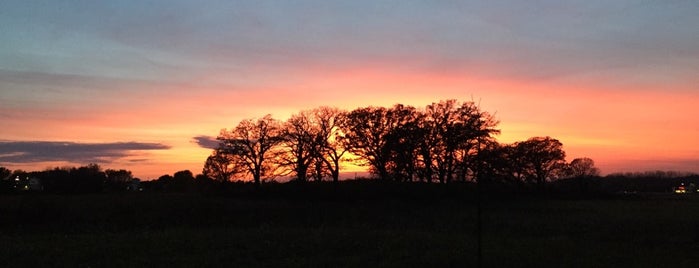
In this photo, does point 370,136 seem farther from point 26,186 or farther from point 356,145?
point 26,186

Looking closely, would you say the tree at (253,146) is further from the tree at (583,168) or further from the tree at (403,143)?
the tree at (583,168)

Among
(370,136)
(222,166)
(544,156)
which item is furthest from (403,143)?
(544,156)

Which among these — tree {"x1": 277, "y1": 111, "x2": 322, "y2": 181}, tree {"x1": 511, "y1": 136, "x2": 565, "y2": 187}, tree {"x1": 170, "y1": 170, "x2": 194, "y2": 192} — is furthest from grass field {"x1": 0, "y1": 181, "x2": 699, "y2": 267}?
tree {"x1": 170, "y1": 170, "x2": 194, "y2": 192}

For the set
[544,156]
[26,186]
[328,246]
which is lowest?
[328,246]

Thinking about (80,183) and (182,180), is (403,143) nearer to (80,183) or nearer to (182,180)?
(80,183)

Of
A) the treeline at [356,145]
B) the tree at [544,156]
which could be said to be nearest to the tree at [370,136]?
the treeline at [356,145]

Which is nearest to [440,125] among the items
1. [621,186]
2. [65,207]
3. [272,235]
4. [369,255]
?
[65,207]

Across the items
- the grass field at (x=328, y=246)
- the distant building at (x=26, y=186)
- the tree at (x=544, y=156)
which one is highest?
the tree at (x=544, y=156)

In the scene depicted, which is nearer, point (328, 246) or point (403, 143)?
point (328, 246)

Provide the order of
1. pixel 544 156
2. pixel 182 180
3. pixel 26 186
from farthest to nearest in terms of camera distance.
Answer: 1. pixel 182 180
2. pixel 26 186
3. pixel 544 156

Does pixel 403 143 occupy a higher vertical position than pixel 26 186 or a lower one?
higher

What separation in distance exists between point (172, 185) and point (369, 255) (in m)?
111

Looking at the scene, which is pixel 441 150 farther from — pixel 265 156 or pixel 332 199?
pixel 265 156

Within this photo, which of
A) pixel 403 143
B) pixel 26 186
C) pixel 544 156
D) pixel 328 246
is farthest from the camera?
pixel 26 186
